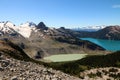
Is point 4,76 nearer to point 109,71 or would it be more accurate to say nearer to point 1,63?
point 1,63

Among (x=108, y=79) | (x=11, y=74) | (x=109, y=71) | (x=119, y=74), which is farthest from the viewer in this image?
(x=109, y=71)

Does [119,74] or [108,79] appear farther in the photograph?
[119,74]

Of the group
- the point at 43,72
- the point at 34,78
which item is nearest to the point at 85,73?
the point at 43,72

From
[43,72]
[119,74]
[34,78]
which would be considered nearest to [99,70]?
[119,74]

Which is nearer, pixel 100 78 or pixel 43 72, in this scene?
pixel 43 72

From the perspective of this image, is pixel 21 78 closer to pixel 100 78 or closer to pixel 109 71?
pixel 100 78

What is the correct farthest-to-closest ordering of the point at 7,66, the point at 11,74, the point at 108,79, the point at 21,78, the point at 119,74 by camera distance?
the point at 119,74 → the point at 108,79 → the point at 7,66 → the point at 11,74 → the point at 21,78

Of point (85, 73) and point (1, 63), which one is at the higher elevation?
point (1, 63)

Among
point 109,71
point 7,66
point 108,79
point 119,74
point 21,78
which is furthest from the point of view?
point 109,71

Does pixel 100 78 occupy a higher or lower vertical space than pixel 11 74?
lower
